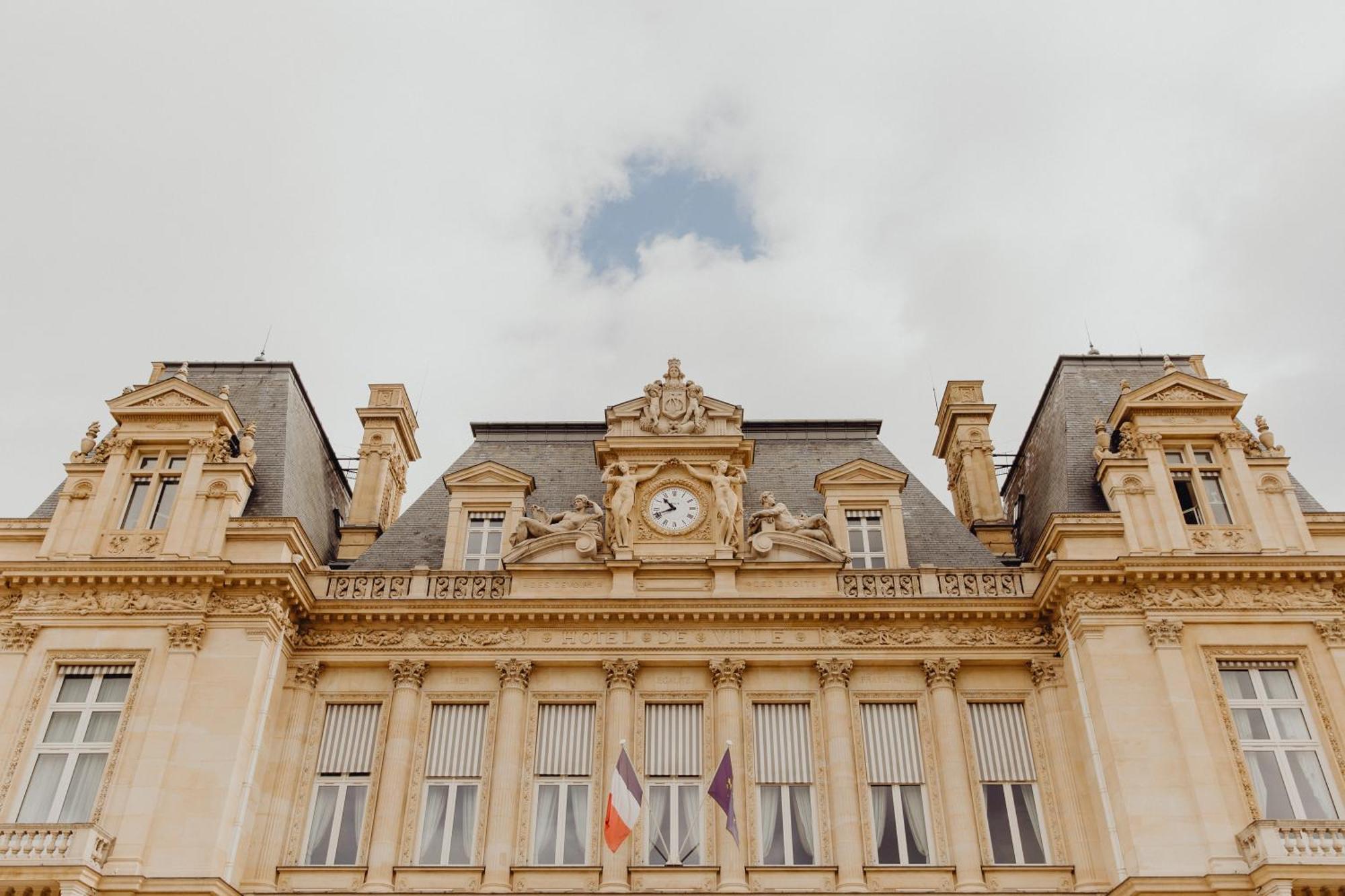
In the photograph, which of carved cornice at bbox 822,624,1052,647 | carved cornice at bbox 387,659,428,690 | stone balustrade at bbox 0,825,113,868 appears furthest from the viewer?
carved cornice at bbox 822,624,1052,647

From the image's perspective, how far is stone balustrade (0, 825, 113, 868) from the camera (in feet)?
63.0

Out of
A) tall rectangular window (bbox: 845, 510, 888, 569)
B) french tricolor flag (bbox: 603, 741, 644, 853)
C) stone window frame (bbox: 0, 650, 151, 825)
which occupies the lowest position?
french tricolor flag (bbox: 603, 741, 644, 853)

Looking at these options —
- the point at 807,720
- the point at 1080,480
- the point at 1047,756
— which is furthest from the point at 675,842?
the point at 1080,480

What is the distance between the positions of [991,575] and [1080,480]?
3352mm

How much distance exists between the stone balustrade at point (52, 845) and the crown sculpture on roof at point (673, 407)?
14064 mm

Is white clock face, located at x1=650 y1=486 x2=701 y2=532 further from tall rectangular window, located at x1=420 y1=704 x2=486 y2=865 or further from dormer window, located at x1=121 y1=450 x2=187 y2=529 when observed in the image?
dormer window, located at x1=121 y1=450 x2=187 y2=529

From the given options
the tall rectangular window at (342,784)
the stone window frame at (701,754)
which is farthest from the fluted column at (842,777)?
the tall rectangular window at (342,784)

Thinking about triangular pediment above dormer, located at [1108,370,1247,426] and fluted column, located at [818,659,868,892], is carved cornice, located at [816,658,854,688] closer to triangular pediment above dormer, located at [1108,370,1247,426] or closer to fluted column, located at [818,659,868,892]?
fluted column, located at [818,659,868,892]

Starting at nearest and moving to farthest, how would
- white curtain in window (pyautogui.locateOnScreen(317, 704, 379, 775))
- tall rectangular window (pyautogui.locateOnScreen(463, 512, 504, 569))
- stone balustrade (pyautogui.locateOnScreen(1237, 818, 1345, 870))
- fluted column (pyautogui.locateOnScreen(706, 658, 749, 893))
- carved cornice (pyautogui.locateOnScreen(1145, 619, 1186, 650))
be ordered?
stone balustrade (pyautogui.locateOnScreen(1237, 818, 1345, 870)), fluted column (pyautogui.locateOnScreen(706, 658, 749, 893)), carved cornice (pyautogui.locateOnScreen(1145, 619, 1186, 650)), white curtain in window (pyautogui.locateOnScreen(317, 704, 379, 775)), tall rectangular window (pyautogui.locateOnScreen(463, 512, 504, 569))

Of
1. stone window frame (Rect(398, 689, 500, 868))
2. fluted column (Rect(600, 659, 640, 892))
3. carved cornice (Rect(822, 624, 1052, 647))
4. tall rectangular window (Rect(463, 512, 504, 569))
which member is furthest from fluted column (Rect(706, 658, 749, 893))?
tall rectangular window (Rect(463, 512, 504, 569))

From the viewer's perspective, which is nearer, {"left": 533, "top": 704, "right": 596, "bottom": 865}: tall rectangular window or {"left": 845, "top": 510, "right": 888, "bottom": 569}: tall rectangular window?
{"left": 533, "top": 704, "right": 596, "bottom": 865}: tall rectangular window

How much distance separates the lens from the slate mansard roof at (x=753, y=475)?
26641mm

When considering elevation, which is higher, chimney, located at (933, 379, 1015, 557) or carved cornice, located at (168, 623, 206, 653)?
chimney, located at (933, 379, 1015, 557)

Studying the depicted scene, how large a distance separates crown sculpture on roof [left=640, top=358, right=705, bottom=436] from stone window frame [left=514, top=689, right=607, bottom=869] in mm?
6728
